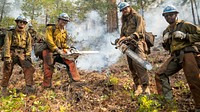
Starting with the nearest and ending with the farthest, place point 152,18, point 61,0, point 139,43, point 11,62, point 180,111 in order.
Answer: point 180,111
point 139,43
point 11,62
point 152,18
point 61,0

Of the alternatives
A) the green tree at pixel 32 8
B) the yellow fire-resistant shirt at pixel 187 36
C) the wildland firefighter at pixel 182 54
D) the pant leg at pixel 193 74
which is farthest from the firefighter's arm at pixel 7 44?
the green tree at pixel 32 8

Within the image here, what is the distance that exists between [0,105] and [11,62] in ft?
6.26

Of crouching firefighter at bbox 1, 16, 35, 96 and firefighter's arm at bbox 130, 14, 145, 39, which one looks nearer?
firefighter's arm at bbox 130, 14, 145, 39

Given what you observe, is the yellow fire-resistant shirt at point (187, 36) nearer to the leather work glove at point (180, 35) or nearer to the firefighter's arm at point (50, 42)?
the leather work glove at point (180, 35)

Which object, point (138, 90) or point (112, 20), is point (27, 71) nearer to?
point (138, 90)

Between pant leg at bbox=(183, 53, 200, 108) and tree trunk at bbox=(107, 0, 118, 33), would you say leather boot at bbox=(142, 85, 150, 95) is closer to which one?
pant leg at bbox=(183, 53, 200, 108)

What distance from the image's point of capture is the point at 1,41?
6.81m

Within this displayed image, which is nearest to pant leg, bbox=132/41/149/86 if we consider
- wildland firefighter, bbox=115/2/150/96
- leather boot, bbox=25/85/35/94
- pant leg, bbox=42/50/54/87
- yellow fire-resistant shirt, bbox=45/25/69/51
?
wildland firefighter, bbox=115/2/150/96

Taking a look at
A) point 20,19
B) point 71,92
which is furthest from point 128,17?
point 20,19

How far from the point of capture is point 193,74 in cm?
457

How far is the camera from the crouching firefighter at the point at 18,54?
6469 mm

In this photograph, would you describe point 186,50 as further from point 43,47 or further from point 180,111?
point 43,47

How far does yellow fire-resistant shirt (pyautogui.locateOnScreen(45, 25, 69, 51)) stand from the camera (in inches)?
257

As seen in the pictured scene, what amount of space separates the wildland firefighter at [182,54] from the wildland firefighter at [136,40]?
0.58 meters
